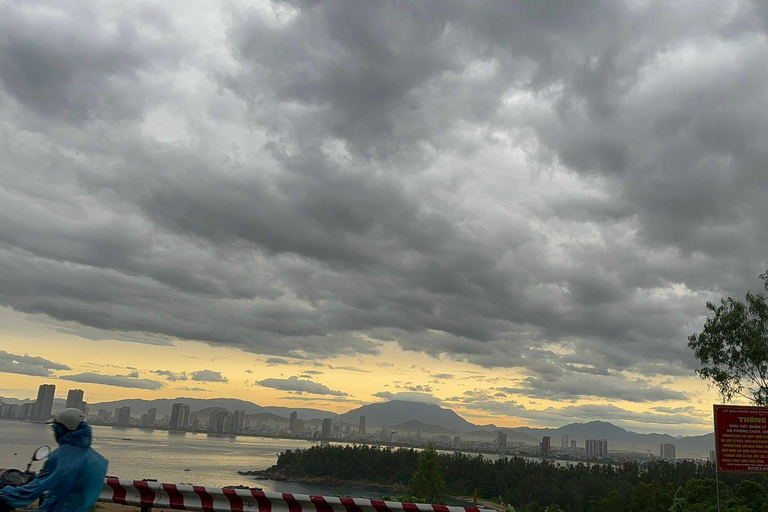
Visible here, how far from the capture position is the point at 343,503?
1044 cm

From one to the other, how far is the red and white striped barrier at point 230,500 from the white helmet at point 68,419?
17.2ft

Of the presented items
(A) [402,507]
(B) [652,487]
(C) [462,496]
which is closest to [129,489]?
(A) [402,507]

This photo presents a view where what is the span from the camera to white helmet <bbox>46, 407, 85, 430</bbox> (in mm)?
5894

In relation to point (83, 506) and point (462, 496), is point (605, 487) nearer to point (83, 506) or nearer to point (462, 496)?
point (462, 496)

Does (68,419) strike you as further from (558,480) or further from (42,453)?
(558,480)

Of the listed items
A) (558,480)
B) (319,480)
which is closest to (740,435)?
(558,480)

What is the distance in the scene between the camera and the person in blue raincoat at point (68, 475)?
5.77 meters

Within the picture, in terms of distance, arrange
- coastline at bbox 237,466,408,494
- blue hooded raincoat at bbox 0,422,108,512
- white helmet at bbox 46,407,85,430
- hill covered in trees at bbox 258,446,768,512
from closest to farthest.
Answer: blue hooded raincoat at bbox 0,422,108,512
white helmet at bbox 46,407,85,430
hill covered in trees at bbox 258,446,768,512
coastline at bbox 237,466,408,494

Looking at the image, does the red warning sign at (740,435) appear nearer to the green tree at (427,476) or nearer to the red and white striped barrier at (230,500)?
the red and white striped barrier at (230,500)

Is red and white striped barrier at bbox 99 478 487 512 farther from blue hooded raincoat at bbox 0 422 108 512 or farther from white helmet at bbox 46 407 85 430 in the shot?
white helmet at bbox 46 407 85 430

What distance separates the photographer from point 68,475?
5766mm

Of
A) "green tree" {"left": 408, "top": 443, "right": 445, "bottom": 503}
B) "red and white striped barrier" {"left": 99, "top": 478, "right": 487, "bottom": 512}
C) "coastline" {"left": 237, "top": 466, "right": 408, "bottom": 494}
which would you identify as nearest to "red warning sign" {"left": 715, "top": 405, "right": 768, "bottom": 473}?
"red and white striped barrier" {"left": 99, "top": 478, "right": 487, "bottom": 512}

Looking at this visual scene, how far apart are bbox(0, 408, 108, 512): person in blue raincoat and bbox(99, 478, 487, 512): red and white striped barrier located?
5.01 meters

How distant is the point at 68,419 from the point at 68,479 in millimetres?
559
